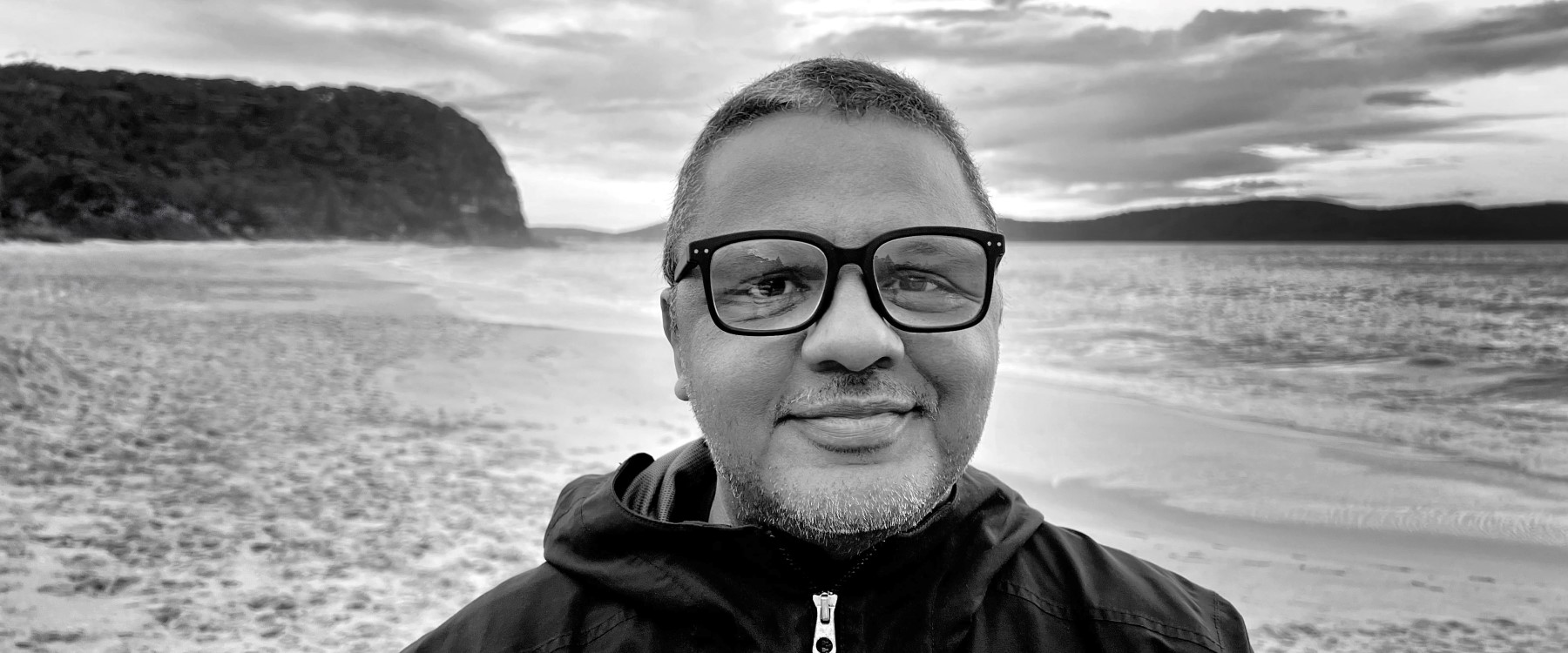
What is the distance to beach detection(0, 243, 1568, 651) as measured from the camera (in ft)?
13.0

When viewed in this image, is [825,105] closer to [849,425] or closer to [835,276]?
[835,276]

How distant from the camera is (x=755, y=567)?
148cm

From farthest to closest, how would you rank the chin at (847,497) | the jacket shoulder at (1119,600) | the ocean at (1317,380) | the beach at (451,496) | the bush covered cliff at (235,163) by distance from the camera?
1. the bush covered cliff at (235,163)
2. the ocean at (1317,380)
3. the beach at (451,496)
4. the jacket shoulder at (1119,600)
5. the chin at (847,497)

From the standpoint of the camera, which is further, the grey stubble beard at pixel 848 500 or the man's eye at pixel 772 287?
the man's eye at pixel 772 287

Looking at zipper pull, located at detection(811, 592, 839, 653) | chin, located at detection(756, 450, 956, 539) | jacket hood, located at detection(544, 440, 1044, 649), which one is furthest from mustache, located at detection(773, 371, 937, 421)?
zipper pull, located at detection(811, 592, 839, 653)

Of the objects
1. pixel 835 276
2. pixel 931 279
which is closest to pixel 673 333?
pixel 835 276

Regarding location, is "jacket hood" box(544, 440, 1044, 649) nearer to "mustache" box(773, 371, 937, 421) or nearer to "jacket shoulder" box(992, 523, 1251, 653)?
"jacket shoulder" box(992, 523, 1251, 653)

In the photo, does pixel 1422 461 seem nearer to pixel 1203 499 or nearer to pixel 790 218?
pixel 1203 499

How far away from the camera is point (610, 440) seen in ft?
24.3

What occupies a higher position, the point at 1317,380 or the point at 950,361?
the point at 950,361

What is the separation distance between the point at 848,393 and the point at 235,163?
109412mm

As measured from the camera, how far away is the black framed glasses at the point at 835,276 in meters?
1.49

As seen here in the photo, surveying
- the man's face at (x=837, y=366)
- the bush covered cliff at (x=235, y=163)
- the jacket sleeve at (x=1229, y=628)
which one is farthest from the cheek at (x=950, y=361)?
the bush covered cliff at (x=235, y=163)

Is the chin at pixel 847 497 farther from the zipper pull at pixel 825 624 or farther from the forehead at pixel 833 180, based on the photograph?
the forehead at pixel 833 180
